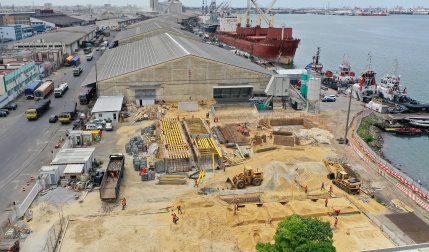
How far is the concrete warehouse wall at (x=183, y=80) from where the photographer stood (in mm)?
42281

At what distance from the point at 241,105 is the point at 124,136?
14.7m

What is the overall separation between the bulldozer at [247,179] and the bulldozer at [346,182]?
16.9 ft

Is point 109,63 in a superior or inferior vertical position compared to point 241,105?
superior

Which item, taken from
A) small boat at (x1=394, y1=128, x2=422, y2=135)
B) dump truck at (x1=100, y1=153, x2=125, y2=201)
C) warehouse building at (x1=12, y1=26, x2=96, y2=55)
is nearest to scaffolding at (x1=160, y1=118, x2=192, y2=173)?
dump truck at (x1=100, y1=153, x2=125, y2=201)

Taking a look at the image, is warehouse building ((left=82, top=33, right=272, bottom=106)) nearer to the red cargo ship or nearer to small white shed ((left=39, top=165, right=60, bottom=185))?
small white shed ((left=39, top=165, right=60, bottom=185))

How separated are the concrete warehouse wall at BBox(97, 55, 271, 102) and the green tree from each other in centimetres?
3144

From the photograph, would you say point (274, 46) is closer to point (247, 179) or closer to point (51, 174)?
point (247, 179)

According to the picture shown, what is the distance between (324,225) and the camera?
1410 centimetres

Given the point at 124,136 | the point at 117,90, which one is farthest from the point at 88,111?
the point at 124,136

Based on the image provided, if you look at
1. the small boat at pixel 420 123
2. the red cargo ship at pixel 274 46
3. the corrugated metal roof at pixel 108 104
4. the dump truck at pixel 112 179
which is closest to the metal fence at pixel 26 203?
the dump truck at pixel 112 179

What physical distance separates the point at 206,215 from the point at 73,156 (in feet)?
37.6

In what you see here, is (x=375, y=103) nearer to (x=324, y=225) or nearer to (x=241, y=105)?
(x=241, y=105)

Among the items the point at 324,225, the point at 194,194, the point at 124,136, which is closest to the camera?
the point at 324,225

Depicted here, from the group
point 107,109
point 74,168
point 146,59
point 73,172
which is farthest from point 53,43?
point 73,172
